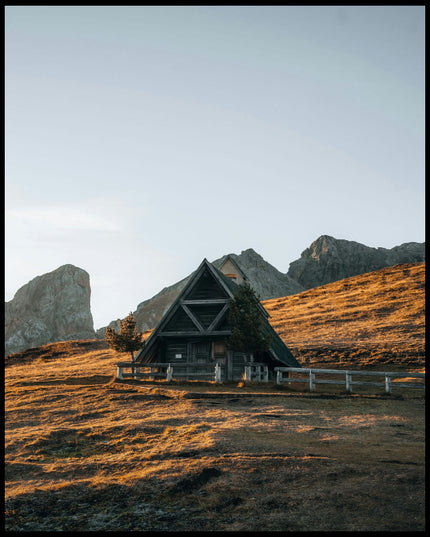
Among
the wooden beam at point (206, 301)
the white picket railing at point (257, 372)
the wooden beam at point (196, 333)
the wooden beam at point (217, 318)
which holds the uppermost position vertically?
the wooden beam at point (206, 301)

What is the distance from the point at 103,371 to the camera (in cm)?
4556

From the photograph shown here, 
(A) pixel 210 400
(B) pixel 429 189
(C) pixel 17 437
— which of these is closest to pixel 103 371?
(A) pixel 210 400

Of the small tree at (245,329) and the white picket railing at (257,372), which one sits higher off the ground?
the small tree at (245,329)

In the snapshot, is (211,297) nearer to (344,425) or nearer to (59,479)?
(344,425)

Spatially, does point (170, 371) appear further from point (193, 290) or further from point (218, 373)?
point (193, 290)

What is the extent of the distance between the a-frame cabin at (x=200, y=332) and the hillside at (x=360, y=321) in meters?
15.2

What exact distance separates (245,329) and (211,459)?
15981mm

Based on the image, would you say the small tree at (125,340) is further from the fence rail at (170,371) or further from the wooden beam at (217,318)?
the wooden beam at (217,318)

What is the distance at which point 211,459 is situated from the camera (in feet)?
40.4

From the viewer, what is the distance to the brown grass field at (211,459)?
9.33 metres

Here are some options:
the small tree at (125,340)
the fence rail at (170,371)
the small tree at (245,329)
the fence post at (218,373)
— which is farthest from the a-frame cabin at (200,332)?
the small tree at (125,340)

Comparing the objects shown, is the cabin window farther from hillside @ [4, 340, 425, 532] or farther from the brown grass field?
hillside @ [4, 340, 425, 532]

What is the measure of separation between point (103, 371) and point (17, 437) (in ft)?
95.9

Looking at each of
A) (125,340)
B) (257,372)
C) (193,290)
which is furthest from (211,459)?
(125,340)
